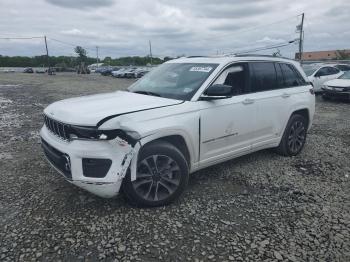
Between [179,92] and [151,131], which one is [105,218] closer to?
[151,131]

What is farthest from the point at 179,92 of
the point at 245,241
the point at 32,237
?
the point at 32,237

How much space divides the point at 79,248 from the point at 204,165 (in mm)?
1907

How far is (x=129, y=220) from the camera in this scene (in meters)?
3.53

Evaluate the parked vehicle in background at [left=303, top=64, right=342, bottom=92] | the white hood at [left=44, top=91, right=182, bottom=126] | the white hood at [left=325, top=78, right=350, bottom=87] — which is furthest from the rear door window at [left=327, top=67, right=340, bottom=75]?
the white hood at [left=44, top=91, right=182, bottom=126]

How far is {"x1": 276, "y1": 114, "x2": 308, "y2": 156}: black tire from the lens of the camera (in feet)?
18.2

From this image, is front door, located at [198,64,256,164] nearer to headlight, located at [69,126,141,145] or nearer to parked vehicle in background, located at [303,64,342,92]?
headlight, located at [69,126,141,145]

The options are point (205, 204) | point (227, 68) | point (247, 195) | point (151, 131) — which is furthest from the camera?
point (227, 68)

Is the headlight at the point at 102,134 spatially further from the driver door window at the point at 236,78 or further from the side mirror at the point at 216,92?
the driver door window at the point at 236,78

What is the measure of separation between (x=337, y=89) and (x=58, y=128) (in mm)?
12473

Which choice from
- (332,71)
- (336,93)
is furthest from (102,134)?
(332,71)

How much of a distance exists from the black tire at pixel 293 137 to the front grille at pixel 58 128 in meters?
3.63

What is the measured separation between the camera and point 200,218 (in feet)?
11.9

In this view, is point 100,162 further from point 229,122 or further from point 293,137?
point 293,137

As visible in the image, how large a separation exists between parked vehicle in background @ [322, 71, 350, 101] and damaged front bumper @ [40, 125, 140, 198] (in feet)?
39.7
